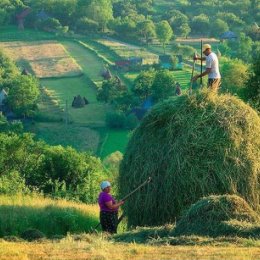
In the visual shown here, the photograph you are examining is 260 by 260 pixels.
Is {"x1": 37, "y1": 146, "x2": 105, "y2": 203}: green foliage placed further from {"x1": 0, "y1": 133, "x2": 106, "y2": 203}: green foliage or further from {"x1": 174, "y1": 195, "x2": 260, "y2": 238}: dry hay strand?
{"x1": 174, "y1": 195, "x2": 260, "y2": 238}: dry hay strand

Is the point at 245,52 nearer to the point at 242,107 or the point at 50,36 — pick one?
the point at 50,36

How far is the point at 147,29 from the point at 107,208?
65510 millimetres

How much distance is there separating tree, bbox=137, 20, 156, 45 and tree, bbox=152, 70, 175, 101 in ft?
84.4

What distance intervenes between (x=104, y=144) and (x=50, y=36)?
41.4 meters

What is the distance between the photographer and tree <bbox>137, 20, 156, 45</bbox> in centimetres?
7550

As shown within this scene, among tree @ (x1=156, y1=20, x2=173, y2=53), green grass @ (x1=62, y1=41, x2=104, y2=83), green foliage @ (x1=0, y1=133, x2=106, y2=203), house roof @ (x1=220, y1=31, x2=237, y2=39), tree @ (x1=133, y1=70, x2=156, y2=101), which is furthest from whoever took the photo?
house roof @ (x1=220, y1=31, x2=237, y2=39)

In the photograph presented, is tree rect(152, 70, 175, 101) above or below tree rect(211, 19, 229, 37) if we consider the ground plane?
below

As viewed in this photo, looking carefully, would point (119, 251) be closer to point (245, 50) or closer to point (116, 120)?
point (116, 120)

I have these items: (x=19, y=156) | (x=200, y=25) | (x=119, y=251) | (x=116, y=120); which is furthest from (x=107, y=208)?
(x=200, y=25)

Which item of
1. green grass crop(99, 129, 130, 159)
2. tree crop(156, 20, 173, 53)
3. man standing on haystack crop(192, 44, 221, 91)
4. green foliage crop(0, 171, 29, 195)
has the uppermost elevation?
man standing on haystack crop(192, 44, 221, 91)

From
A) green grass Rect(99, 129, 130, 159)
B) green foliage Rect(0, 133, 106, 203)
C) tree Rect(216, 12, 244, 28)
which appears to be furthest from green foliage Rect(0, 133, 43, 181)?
tree Rect(216, 12, 244, 28)

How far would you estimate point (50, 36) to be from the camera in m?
79.2

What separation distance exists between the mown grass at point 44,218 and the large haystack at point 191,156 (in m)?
1.01

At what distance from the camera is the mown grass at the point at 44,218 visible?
12430mm
